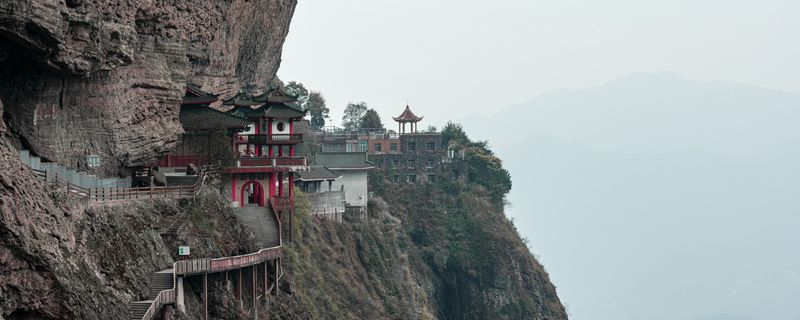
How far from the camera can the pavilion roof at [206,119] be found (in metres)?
62.9

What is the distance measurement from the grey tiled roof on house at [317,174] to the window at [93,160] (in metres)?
31.1

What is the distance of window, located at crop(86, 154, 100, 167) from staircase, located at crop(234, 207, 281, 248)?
1073 cm

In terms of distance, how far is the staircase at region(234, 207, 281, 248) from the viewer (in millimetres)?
61562

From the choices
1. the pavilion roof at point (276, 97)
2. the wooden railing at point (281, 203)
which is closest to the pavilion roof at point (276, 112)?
the pavilion roof at point (276, 97)

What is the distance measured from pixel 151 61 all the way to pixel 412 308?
35512 mm

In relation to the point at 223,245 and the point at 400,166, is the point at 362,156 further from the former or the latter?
the point at 223,245

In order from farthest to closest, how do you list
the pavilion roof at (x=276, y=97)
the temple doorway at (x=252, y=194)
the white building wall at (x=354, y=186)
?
1. the white building wall at (x=354, y=186)
2. the pavilion roof at (x=276, y=97)
3. the temple doorway at (x=252, y=194)

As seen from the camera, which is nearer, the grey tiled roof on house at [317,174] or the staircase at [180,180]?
the staircase at [180,180]

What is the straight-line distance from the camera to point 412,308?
86.2m

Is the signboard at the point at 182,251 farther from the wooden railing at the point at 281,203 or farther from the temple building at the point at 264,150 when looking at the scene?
the wooden railing at the point at 281,203

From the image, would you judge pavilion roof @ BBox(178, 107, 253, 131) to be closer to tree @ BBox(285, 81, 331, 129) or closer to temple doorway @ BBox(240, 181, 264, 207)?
temple doorway @ BBox(240, 181, 264, 207)

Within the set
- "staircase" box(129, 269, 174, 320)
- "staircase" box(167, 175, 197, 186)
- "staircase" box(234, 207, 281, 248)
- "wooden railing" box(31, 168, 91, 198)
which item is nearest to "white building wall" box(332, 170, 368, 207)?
"staircase" box(234, 207, 281, 248)

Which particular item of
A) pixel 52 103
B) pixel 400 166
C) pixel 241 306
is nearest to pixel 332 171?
pixel 400 166

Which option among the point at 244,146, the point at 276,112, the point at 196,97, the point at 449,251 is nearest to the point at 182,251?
the point at 196,97
